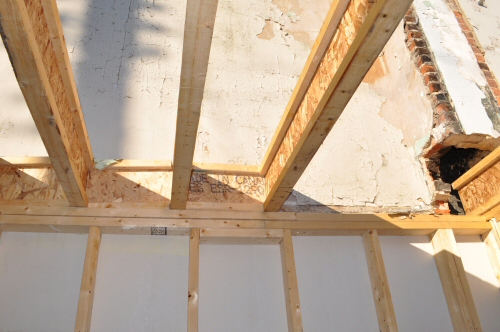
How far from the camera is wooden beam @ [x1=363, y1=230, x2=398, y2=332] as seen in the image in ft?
9.36

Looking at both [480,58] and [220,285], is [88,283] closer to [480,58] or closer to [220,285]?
[220,285]

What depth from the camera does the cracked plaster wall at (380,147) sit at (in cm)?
358

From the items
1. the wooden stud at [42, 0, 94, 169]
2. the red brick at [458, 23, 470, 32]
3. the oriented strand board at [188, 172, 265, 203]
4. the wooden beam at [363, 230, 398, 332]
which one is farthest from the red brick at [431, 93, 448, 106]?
the wooden stud at [42, 0, 94, 169]

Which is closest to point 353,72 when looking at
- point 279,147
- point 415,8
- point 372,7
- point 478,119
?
point 372,7

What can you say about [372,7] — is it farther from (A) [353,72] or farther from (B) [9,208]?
(B) [9,208]

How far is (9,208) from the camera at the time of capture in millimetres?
2750

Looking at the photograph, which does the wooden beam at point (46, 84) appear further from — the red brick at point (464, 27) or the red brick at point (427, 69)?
the red brick at point (464, 27)

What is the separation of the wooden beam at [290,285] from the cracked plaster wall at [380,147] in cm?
46

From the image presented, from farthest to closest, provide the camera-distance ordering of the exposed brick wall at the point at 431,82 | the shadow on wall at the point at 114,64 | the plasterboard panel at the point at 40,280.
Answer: the exposed brick wall at the point at 431,82, the shadow on wall at the point at 114,64, the plasterboard panel at the point at 40,280

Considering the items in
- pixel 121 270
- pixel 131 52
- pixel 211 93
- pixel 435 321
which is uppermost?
pixel 131 52

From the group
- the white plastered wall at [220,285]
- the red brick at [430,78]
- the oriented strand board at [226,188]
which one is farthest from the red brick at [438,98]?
the oriented strand board at [226,188]

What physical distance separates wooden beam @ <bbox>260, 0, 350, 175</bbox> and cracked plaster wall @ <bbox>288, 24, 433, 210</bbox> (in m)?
0.82

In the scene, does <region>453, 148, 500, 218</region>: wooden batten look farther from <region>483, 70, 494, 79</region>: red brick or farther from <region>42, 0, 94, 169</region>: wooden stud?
<region>42, 0, 94, 169</region>: wooden stud

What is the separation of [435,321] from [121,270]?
7.02 ft
